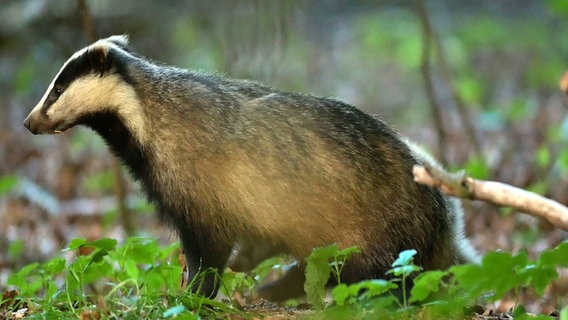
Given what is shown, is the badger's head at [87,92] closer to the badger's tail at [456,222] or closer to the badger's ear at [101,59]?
the badger's ear at [101,59]

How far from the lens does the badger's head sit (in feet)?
19.3

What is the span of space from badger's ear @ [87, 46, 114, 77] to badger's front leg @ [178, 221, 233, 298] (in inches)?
44.4

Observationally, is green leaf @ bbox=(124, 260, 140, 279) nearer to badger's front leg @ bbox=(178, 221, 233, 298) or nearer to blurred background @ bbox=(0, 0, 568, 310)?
badger's front leg @ bbox=(178, 221, 233, 298)

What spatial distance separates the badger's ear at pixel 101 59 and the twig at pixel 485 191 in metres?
2.56

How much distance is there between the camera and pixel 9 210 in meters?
10.9

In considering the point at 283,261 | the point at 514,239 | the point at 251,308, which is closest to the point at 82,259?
the point at 251,308

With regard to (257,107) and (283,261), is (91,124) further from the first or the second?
(283,261)

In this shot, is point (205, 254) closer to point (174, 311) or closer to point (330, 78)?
point (174, 311)

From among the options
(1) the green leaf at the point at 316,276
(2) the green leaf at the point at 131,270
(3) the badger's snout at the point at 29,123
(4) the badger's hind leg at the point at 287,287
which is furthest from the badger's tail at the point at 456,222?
(3) the badger's snout at the point at 29,123

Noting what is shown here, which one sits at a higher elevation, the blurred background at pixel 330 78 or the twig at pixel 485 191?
the twig at pixel 485 191

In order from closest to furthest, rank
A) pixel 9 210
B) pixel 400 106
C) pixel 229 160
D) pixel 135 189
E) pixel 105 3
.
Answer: pixel 229 160 → pixel 9 210 → pixel 135 189 → pixel 105 3 → pixel 400 106

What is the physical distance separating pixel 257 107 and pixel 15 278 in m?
1.82

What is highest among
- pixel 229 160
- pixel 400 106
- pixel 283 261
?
pixel 229 160

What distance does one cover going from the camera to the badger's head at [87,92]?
19.3 ft
